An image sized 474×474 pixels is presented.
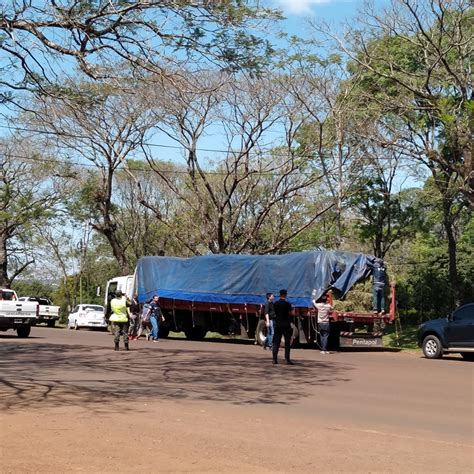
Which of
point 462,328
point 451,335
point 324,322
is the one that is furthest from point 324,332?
point 462,328

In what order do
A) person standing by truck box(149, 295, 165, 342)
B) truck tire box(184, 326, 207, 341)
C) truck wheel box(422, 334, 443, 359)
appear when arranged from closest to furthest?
truck wheel box(422, 334, 443, 359)
person standing by truck box(149, 295, 165, 342)
truck tire box(184, 326, 207, 341)

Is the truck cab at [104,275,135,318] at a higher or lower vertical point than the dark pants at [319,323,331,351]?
higher

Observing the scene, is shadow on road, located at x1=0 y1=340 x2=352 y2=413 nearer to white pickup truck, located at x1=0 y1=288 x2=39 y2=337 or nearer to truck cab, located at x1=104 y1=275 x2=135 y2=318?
white pickup truck, located at x1=0 y1=288 x2=39 y2=337

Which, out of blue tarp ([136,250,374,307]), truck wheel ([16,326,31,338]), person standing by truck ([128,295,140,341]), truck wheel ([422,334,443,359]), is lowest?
truck wheel ([422,334,443,359])

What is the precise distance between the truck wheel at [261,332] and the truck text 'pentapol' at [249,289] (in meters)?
0.04

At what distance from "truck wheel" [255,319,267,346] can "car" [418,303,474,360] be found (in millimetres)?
5962

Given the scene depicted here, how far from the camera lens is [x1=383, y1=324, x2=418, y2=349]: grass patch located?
1112 inches

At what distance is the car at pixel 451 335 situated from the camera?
2111 centimetres

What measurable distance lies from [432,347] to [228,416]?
43.5ft

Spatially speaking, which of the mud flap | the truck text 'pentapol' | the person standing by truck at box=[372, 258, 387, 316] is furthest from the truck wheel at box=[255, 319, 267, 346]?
the person standing by truck at box=[372, 258, 387, 316]

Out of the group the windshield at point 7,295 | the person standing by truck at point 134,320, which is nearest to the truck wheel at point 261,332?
the person standing by truck at point 134,320

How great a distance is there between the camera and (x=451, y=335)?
21.6m

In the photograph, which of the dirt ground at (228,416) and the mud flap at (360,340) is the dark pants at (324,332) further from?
the dirt ground at (228,416)

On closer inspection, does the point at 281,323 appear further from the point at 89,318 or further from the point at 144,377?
the point at 89,318
